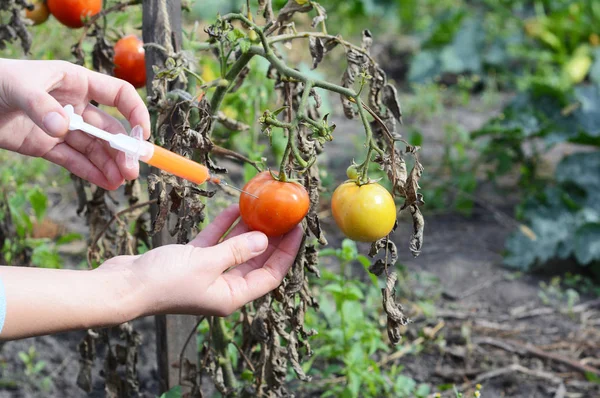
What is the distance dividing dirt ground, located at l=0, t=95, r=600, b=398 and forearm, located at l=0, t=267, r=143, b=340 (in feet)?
3.46

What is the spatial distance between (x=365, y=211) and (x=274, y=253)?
9.7 inches

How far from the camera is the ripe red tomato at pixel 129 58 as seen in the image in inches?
76.2

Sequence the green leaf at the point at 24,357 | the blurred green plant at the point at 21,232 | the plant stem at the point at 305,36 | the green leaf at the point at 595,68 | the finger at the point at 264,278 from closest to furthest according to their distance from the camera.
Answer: the finger at the point at 264,278 → the plant stem at the point at 305,36 → the blurred green plant at the point at 21,232 → the green leaf at the point at 24,357 → the green leaf at the point at 595,68

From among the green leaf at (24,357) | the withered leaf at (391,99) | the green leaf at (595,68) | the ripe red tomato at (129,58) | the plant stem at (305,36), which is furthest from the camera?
the green leaf at (595,68)

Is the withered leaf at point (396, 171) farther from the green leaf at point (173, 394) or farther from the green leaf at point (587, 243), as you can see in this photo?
the green leaf at point (587, 243)

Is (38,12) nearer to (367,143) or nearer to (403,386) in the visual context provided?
(367,143)

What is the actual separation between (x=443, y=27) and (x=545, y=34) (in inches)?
28.3

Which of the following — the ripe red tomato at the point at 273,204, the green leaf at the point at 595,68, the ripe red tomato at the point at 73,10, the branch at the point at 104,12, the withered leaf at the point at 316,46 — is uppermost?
the green leaf at the point at 595,68

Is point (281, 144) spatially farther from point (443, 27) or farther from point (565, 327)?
point (443, 27)

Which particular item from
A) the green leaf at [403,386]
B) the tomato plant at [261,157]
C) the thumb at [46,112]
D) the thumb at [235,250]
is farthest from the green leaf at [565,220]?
the thumb at [46,112]

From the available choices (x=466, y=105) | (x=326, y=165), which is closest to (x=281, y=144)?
(x=326, y=165)

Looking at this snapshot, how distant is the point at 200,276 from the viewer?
135 cm

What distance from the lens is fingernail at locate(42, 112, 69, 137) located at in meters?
1.28

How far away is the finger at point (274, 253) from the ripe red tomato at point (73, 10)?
872 mm
